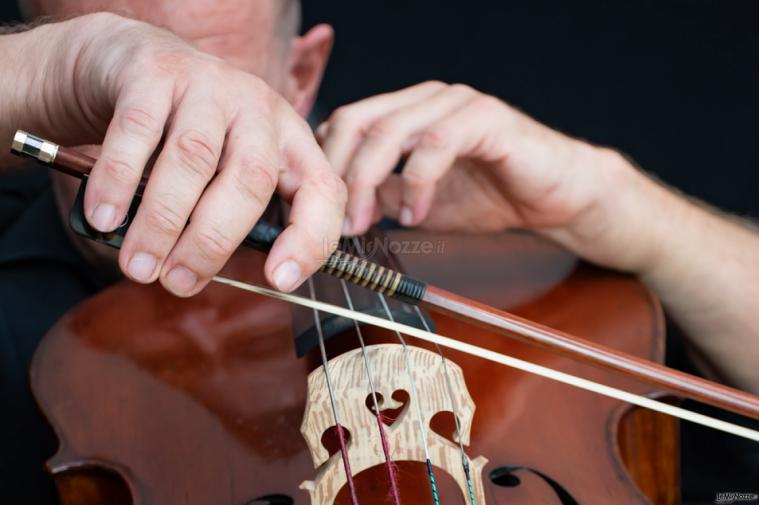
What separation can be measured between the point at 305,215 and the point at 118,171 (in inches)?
5.0

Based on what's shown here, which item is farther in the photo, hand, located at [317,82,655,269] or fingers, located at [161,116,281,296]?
hand, located at [317,82,655,269]

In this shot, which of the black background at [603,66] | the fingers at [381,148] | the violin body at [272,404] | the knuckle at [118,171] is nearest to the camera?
the knuckle at [118,171]

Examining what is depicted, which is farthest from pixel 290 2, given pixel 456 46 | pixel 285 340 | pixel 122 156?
pixel 456 46

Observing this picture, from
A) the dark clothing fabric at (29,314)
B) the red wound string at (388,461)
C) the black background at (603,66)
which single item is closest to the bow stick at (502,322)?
the red wound string at (388,461)

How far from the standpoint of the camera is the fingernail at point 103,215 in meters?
0.50

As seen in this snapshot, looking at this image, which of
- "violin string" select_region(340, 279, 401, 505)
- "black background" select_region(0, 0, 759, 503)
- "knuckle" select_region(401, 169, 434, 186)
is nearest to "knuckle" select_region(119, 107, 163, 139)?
"violin string" select_region(340, 279, 401, 505)

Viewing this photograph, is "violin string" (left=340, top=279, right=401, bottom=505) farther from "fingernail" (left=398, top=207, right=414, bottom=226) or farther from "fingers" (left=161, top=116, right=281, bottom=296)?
"fingernail" (left=398, top=207, right=414, bottom=226)

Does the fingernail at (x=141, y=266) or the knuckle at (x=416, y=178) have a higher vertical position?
the fingernail at (x=141, y=266)

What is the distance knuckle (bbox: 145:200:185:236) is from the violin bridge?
0.47 feet

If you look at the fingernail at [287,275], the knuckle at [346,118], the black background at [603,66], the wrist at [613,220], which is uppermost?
the fingernail at [287,275]

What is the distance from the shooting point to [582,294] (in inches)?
34.2

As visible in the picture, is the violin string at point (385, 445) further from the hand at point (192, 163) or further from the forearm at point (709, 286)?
the forearm at point (709, 286)

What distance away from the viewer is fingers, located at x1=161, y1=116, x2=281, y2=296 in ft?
1.68

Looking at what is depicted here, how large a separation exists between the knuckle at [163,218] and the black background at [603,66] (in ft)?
4.46
